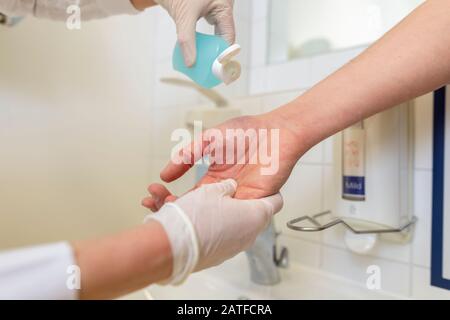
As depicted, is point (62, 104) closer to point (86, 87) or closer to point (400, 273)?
point (86, 87)

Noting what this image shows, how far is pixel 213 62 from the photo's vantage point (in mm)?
476

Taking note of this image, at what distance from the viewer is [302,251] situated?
0.78 meters

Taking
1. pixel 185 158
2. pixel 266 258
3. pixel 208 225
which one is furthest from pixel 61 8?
pixel 266 258

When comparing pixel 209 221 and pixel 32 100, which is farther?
pixel 32 100

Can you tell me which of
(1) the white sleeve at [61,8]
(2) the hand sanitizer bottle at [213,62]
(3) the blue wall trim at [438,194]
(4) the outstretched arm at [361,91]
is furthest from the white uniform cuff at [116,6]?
(3) the blue wall trim at [438,194]

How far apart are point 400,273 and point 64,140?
0.80 meters

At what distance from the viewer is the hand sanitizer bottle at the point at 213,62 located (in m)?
0.46

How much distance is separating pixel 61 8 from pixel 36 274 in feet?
1.83

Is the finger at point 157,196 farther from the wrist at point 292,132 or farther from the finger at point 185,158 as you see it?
the wrist at point 292,132

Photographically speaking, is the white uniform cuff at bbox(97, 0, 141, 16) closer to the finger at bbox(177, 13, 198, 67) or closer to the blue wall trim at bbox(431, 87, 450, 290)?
the finger at bbox(177, 13, 198, 67)

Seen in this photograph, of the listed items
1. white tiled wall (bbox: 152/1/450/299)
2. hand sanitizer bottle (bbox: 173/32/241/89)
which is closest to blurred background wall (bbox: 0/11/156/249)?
white tiled wall (bbox: 152/1/450/299)
